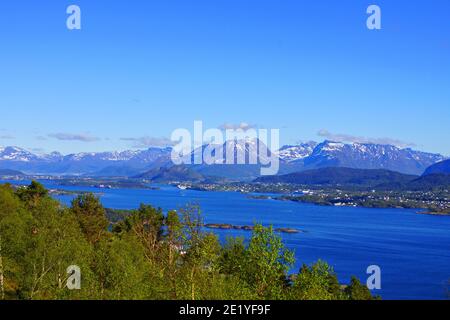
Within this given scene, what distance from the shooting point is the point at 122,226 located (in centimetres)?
3027

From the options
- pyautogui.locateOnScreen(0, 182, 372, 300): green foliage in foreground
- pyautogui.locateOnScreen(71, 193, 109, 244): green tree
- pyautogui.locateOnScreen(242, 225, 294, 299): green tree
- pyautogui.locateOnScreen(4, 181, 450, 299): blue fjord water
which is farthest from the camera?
pyautogui.locateOnScreen(4, 181, 450, 299): blue fjord water

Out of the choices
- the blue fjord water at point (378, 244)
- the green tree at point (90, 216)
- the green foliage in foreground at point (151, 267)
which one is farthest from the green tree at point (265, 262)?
the green tree at point (90, 216)

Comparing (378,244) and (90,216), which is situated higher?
(90,216)

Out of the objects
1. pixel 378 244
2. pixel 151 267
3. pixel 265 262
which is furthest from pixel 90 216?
pixel 378 244

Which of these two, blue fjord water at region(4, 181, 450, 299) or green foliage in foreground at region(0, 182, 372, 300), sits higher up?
green foliage in foreground at region(0, 182, 372, 300)

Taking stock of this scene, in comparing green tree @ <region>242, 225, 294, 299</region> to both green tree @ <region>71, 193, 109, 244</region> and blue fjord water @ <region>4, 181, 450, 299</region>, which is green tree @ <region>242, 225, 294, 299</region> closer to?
blue fjord water @ <region>4, 181, 450, 299</region>

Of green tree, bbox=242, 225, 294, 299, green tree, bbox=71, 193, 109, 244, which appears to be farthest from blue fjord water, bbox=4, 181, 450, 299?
green tree, bbox=242, 225, 294, 299

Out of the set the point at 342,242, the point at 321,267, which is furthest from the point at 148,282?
the point at 342,242

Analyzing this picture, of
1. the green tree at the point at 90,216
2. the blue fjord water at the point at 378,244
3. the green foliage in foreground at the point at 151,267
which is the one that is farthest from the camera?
the blue fjord water at the point at 378,244

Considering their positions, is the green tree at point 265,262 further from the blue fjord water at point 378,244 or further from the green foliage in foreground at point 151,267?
the blue fjord water at point 378,244

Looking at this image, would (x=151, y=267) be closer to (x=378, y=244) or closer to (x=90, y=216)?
(x=90, y=216)

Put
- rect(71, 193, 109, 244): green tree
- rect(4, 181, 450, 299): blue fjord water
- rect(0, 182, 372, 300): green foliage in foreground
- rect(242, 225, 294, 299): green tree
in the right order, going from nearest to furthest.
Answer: rect(0, 182, 372, 300): green foliage in foreground
rect(242, 225, 294, 299): green tree
rect(71, 193, 109, 244): green tree
rect(4, 181, 450, 299): blue fjord water
